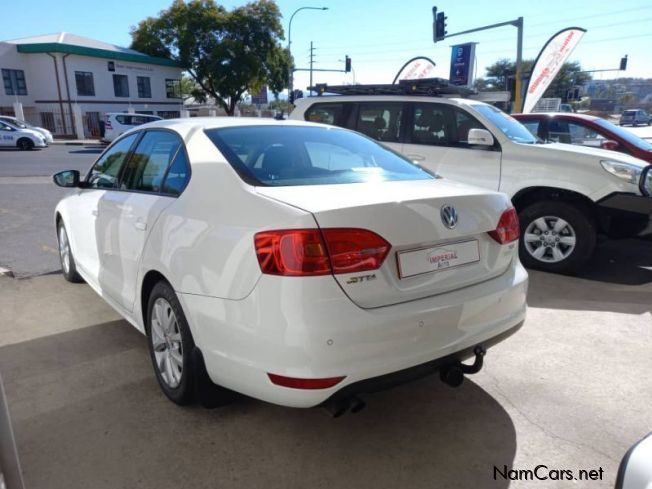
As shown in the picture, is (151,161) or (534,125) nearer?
(151,161)

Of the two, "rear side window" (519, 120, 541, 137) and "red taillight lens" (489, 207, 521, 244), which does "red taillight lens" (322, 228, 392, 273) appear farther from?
"rear side window" (519, 120, 541, 137)

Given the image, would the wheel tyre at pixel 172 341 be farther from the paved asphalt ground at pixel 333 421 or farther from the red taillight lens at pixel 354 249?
the red taillight lens at pixel 354 249

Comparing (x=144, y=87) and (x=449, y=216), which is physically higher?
(x=144, y=87)

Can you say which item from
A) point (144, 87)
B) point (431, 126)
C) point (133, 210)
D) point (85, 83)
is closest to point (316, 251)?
point (133, 210)

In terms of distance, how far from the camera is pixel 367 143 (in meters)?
3.48

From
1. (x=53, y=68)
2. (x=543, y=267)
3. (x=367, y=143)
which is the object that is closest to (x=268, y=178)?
(x=367, y=143)

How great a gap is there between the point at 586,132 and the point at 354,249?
273 inches

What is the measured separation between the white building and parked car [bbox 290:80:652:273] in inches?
1201

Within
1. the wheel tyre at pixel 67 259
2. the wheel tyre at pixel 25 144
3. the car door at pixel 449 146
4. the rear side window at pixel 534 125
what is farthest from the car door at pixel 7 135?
the rear side window at pixel 534 125

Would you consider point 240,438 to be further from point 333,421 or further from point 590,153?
point 590,153

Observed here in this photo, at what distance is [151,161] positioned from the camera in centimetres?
327

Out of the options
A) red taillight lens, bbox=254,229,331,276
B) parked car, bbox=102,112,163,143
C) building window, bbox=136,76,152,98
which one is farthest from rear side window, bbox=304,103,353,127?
building window, bbox=136,76,152,98

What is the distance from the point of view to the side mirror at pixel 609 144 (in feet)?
24.1

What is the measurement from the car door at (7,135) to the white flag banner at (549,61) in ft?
68.9
